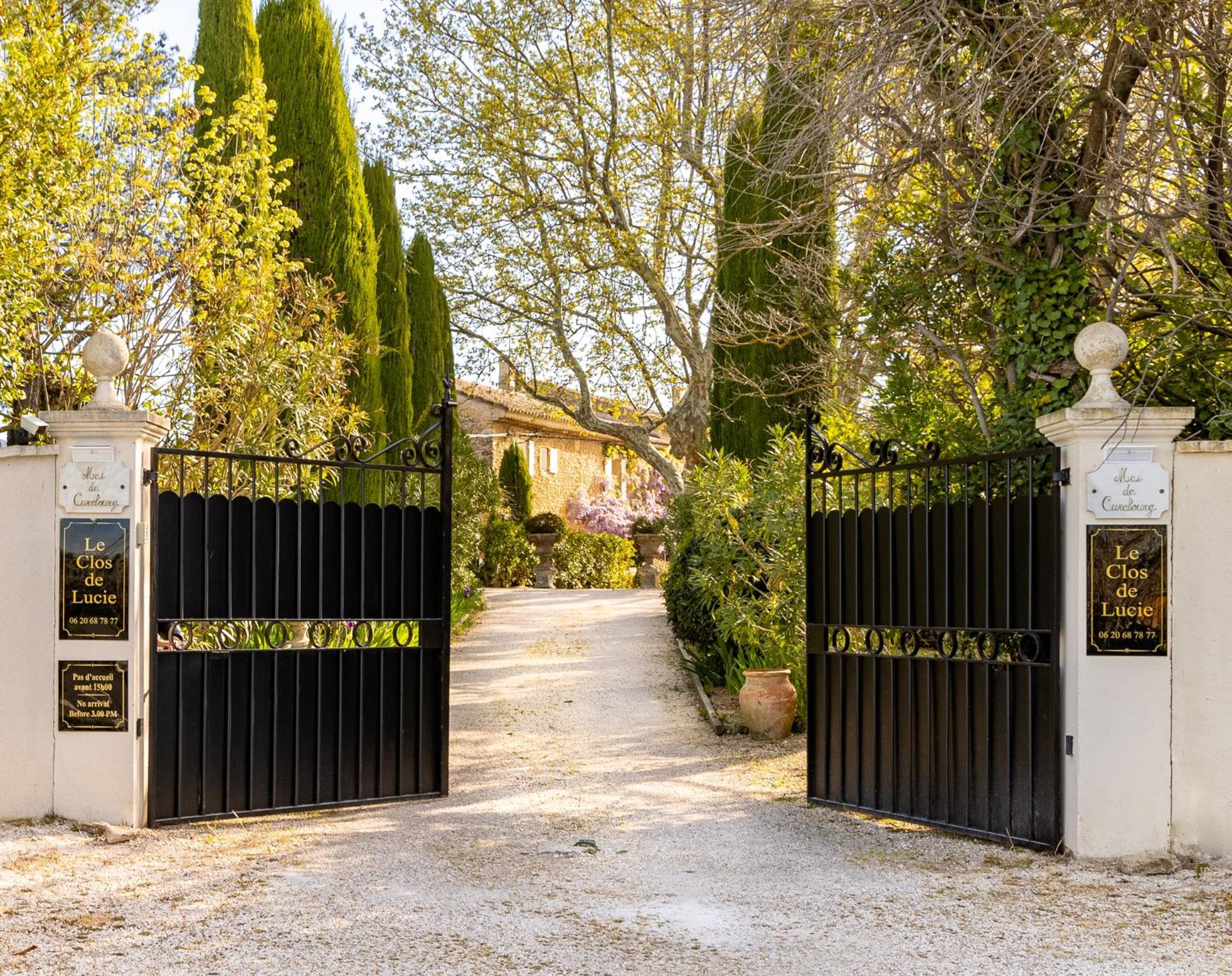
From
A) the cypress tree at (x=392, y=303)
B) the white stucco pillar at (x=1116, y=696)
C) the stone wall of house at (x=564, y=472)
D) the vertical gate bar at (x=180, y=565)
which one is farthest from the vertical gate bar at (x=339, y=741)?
the stone wall of house at (x=564, y=472)

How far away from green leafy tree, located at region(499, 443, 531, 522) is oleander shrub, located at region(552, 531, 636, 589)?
8.07 feet

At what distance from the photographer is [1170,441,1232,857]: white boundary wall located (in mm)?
5527

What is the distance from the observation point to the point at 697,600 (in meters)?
11.9

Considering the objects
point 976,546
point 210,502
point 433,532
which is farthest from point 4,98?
point 976,546

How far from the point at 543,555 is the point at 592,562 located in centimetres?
127

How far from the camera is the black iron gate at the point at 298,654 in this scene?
6246mm

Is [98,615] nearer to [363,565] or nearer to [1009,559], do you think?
[363,565]

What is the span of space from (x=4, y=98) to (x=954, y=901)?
8.09 metres

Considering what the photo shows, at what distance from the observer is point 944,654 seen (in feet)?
20.6

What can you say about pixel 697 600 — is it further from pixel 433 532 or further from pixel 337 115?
pixel 337 115

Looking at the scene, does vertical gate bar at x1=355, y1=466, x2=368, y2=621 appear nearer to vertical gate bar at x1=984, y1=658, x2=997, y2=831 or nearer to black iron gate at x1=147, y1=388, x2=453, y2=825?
black iron gate at x1=147, y1=388, x2=453, y2=825

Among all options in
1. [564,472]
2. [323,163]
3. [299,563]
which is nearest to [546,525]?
[564,472]

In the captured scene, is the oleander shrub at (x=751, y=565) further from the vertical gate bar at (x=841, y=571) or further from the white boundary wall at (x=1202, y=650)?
the white boundary wall at (x=1202, y=650)

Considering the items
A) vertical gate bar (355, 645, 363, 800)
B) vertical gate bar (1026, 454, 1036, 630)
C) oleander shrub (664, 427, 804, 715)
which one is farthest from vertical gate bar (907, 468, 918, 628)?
vertical gate bar (355, 645, 363, 800)
